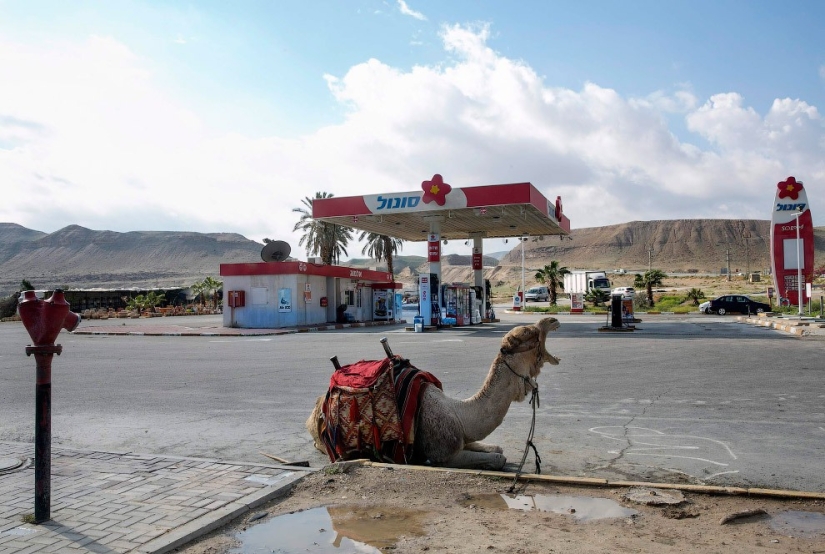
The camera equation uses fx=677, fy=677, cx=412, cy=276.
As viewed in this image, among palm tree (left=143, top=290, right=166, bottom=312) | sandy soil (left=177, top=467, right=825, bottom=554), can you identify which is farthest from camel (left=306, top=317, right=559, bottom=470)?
palm tree (left=143, top=290, right=166, bottom=312)

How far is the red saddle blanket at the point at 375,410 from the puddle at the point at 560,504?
974mm

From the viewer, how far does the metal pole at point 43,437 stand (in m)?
5.04

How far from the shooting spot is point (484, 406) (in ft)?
20.3

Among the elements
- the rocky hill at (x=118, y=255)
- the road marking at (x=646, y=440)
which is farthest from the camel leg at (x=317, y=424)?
the rocky hill at (x=118, y=255)

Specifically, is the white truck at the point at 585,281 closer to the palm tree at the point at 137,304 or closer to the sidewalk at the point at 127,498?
the palm tree at the point at 137,304

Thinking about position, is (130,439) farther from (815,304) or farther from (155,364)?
(815,304)

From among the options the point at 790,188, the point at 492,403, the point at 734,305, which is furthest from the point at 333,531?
the point at 734,305

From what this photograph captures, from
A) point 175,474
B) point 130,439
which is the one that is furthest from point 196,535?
point 130,439

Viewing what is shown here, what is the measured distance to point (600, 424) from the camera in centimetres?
886

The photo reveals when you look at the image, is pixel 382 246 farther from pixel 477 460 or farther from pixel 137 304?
pixel 477 460

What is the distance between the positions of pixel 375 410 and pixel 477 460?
42.1 inches

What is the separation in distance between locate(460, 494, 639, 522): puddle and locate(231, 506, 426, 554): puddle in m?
0.62

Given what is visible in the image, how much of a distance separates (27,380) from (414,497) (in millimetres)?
12121

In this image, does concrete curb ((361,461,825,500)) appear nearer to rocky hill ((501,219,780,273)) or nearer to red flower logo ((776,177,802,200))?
red flower logo ((776,177,802,200))
